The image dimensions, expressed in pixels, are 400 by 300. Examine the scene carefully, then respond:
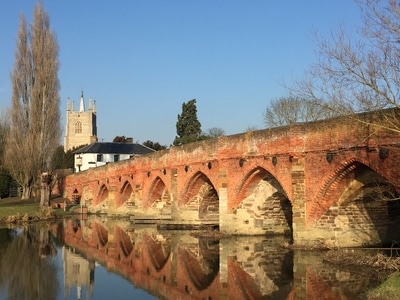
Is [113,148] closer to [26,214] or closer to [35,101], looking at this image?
[35,101]

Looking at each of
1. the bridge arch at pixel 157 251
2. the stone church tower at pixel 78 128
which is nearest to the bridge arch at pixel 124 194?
the bridge arch at pixel 157 251

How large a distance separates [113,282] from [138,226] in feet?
48.8

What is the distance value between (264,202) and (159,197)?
11108 millimetres

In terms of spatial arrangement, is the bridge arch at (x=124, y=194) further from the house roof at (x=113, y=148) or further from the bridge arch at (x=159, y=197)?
the house roof at (x=113, y=148)

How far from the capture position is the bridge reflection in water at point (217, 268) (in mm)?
10914

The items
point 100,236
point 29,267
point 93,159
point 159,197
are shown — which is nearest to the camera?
point 29,267

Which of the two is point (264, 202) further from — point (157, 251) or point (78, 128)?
point (78, 128)

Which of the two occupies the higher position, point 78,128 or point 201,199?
point 78,128

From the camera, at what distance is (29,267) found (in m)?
14.9

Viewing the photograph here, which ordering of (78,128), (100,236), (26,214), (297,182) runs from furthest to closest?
(78,128), (26,214), (100,236), (297,182)

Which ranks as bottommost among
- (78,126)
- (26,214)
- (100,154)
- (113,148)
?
(26,214)

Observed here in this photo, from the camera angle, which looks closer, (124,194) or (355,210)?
(355,210)

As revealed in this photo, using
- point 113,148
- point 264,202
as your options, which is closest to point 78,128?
point 113,148

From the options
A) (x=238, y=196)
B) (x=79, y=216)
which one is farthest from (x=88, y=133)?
(x=238, y=196)
